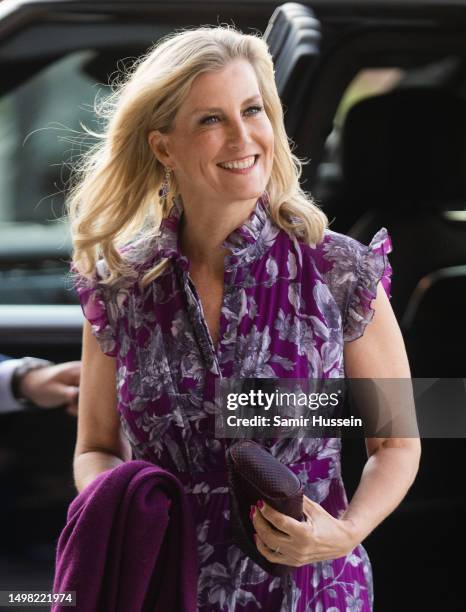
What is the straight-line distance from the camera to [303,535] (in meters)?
1.48

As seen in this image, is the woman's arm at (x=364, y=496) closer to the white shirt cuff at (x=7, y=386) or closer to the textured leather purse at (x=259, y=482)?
the textured leather purse at (x=259, y=482)

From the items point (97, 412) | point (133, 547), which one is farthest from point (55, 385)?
point (133, 547)

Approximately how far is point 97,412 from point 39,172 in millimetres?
1350

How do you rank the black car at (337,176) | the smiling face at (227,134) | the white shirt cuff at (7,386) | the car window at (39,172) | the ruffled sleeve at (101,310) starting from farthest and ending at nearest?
1. the car window at (39,172)
2. the black car at (337,176)
3. the white shirt cuff at (7,386)
4. the ruffled sleeve at (101,310)
5. the smiling face at (227,134)

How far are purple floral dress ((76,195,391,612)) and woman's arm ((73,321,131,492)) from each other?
0.06 metres

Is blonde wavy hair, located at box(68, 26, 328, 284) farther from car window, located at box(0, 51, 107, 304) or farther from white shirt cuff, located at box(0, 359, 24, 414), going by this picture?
car window, located at box(0, 51, 107, 304)

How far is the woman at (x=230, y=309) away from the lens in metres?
1.62

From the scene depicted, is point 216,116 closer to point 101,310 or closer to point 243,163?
point 243,163

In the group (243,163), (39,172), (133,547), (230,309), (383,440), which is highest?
(39,172)

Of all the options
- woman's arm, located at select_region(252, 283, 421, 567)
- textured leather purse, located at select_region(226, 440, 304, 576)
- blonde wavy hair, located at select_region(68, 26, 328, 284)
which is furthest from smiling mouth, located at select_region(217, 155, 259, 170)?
textured leather purse, located at select_region(226, 440, 304, 576)

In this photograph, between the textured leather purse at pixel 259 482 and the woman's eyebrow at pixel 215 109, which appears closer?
the textured leather purse at pixel 259 482

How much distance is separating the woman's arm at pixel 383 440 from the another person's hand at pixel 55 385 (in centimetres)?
62

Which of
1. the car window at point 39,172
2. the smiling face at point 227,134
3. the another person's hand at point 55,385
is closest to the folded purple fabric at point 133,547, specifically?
the smiling face at point 227,134

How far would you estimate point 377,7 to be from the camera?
2.39 metres
